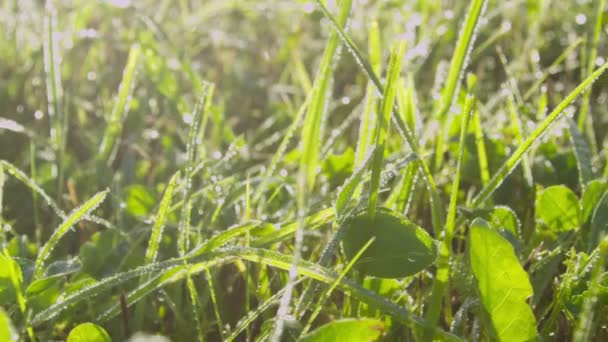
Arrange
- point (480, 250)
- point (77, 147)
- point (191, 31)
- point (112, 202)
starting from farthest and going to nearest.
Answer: point (191, 31) < point (77, 147) < point (112, 202) < point (480, 250)

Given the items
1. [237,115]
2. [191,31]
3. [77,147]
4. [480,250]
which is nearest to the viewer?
[480,250]

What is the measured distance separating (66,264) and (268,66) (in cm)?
132

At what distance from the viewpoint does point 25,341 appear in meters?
1.01

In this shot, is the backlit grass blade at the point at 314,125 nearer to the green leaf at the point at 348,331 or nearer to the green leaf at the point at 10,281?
the green leaf at the point at 348,331

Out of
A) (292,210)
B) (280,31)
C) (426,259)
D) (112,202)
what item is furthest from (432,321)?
(280,31)

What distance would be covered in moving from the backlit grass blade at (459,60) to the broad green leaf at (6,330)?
70 cm

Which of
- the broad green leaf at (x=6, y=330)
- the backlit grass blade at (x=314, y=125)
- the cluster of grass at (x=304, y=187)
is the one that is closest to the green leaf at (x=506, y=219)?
the cluster of grass at (x=304, y=187)

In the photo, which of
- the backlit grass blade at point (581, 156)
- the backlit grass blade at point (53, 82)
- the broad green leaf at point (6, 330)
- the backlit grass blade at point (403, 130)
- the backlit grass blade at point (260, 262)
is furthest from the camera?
the backlit grass blade at point (53, 82)

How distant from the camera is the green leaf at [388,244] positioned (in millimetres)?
896

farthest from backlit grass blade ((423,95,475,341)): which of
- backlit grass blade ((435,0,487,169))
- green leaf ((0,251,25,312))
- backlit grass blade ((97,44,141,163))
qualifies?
backlit grass blade ((97,44,141,163))

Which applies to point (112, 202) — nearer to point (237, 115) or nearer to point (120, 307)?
point (120, 307)

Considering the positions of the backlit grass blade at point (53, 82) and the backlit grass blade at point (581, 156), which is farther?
the backlit grass blade at point (53, 82)

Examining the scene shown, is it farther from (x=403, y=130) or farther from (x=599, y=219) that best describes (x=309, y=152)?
(x=599, y=219)

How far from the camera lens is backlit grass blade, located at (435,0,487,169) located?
3.30 feet
